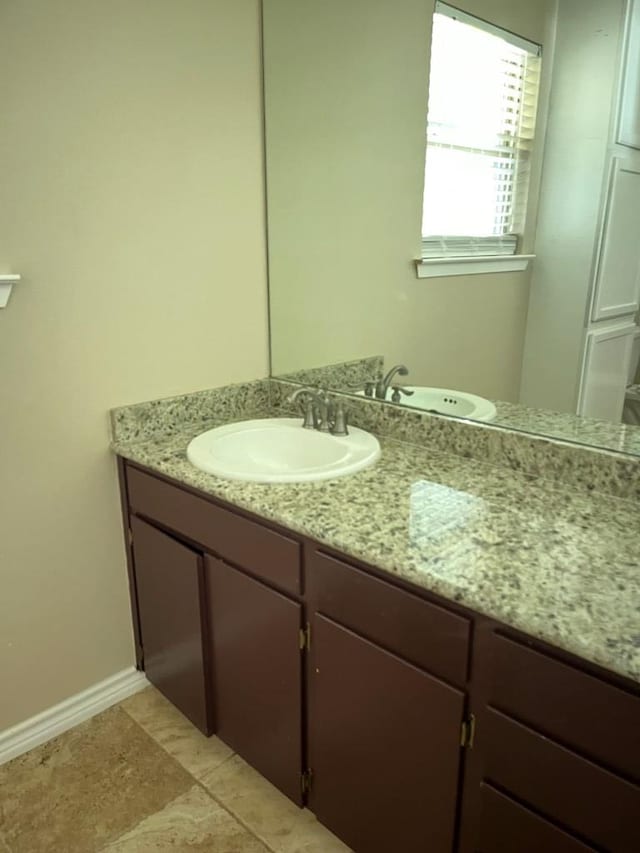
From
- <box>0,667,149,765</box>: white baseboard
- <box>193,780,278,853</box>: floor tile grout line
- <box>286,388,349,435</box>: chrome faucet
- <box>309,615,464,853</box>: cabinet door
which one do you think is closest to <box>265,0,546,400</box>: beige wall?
<box>286,388,349,435</box>: chrome faucet

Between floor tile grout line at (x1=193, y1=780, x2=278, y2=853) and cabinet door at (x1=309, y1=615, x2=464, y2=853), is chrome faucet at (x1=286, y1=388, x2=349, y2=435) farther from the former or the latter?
floor tile grout line at (x1=193, y1=780, x2=278, y2=853)

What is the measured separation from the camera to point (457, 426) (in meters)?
1.64

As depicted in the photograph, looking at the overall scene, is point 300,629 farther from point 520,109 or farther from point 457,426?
point 520,109

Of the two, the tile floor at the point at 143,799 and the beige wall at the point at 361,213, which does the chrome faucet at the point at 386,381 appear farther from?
the tile floor at the point at 143,799

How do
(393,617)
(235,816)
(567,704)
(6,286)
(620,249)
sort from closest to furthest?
(567,704)
(393,617)
(620,249)
(6,286)
(235,816)

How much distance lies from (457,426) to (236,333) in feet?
2.55

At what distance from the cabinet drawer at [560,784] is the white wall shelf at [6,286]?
52.9 inches

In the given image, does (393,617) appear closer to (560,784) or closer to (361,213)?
(560,784)

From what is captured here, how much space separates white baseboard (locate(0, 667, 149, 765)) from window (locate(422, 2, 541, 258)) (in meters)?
1.60

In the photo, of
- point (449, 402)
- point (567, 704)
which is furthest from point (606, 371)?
point (567, 704)

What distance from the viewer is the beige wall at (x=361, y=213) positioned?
5.45 ft

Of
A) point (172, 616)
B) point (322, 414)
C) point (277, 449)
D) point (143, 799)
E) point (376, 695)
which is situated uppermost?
point (322, 414)

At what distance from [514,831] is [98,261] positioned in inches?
60.9

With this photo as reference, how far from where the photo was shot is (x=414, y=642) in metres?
1.12
